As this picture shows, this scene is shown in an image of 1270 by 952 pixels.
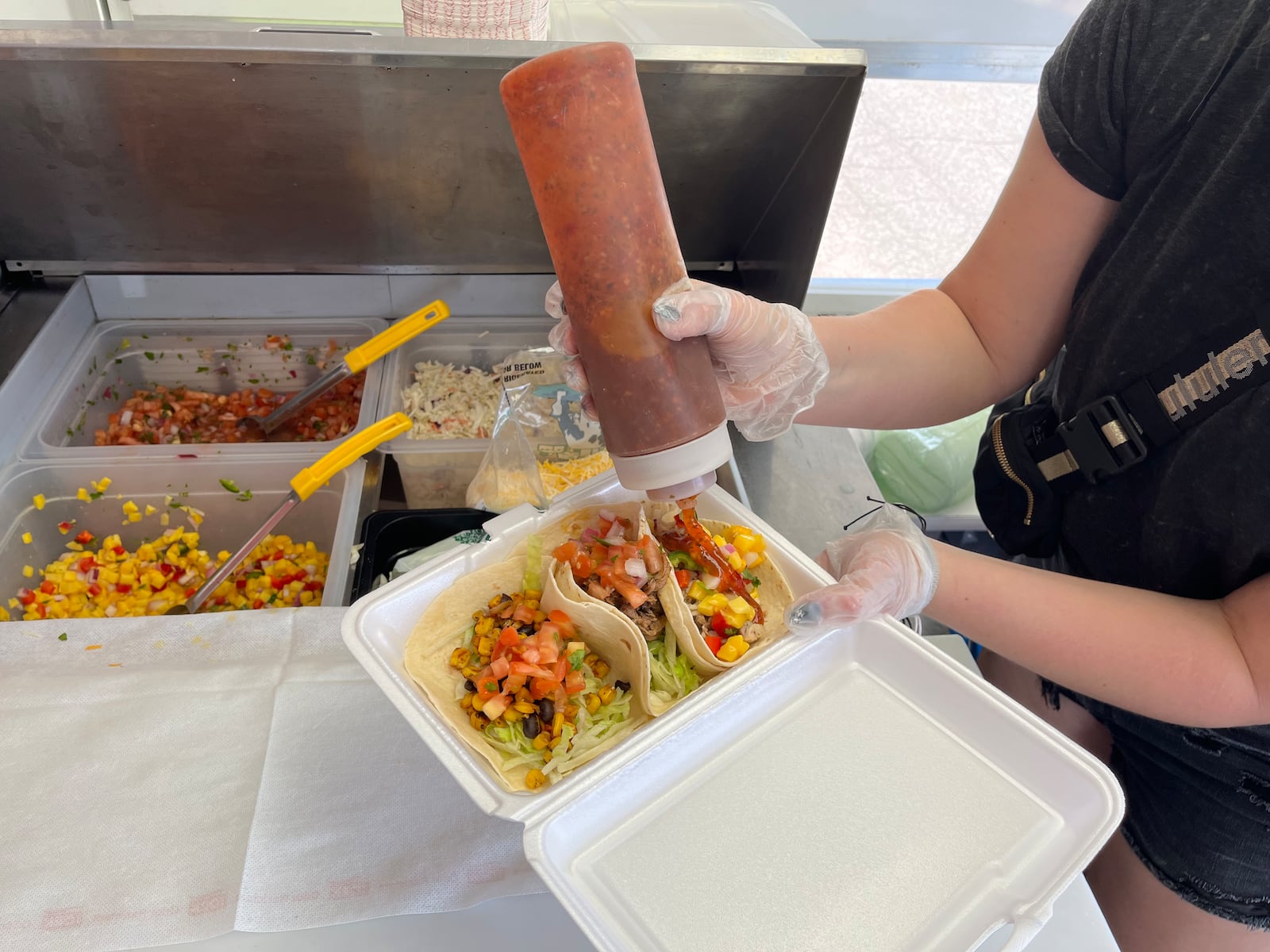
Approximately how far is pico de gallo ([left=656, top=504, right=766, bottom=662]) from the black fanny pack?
48 centimetres

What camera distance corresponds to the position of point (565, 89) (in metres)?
0.69

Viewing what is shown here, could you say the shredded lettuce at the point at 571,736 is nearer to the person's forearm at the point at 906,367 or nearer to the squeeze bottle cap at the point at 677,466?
the squeeze bottle cap at the point at 677,466

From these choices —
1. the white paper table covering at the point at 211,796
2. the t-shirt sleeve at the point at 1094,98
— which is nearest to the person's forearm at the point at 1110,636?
the t-shirt sleeve at the point at 1094,98

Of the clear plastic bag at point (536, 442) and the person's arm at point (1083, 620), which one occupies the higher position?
the person's arm at point (1083, 620)

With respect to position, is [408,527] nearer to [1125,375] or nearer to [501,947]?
[501,947]

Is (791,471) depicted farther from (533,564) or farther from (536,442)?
(533,564)

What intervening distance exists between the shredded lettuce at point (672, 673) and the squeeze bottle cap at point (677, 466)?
263mm

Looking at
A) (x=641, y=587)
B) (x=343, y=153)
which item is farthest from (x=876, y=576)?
(x=343, y=153)

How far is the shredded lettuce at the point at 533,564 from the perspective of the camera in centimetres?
109

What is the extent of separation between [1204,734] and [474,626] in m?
1.08

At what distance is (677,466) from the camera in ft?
Result: 2.66

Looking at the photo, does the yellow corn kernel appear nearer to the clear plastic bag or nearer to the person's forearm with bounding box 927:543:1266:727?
the person's forearm with bounding box 927:543:1266:727

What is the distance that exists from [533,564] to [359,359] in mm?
877

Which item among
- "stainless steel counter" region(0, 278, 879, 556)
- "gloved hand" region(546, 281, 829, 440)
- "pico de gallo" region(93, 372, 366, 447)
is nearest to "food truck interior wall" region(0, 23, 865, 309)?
"stainless steel counter" region(0, 278, 879, 556)
